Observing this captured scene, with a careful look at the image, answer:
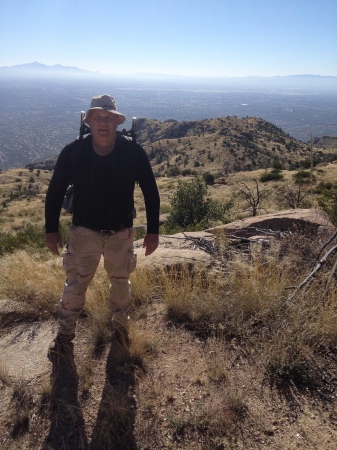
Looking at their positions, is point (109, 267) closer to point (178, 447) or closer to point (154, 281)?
point (154, 281)

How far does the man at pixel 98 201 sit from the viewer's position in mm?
2873

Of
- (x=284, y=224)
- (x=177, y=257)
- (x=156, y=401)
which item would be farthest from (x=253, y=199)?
(x=156, y=401)

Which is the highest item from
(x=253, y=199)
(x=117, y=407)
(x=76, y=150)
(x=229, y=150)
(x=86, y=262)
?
(x=76, y=150)

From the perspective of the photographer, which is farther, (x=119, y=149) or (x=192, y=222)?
(x=192, y=222)

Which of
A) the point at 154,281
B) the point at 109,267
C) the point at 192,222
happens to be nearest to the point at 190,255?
the point at 154,281

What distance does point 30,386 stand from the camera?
2.61 m

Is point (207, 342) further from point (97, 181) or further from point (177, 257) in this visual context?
point (97, 181)

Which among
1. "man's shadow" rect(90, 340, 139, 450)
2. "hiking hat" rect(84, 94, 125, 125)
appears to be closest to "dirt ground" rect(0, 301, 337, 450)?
"man's shadow" rect(90, 340, 139, 450)

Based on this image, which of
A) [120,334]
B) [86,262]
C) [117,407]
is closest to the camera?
[117,407]

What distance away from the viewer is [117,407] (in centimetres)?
230

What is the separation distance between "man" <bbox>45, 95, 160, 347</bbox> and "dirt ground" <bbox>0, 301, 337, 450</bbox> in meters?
0.38

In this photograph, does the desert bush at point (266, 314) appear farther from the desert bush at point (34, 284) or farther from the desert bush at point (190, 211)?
the desert bush at point (190, 211)

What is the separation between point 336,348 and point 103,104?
2805mm

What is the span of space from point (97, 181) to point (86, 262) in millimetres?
719
